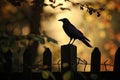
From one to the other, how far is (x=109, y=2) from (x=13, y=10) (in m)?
2.23

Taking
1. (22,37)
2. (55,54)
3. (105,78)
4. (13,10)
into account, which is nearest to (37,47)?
(55,54)

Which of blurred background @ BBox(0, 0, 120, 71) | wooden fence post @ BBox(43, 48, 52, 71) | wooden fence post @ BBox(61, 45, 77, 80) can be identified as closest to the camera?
wooden fence post @ BBox(61, 45, 77, 80)

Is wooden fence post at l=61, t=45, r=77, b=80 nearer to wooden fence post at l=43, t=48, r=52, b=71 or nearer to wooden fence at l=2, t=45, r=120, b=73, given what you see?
wooden fence at l=2, t=45, r=120, b=73

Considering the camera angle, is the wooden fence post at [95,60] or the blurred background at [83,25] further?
the blurred background at [83,25]

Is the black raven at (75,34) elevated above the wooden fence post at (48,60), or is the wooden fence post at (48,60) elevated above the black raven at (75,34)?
the black raven at (75,34)

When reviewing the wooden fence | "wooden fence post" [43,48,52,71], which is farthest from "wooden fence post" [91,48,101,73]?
"wooden fence post" [43,48,52,71]

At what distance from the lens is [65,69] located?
11.7 ft

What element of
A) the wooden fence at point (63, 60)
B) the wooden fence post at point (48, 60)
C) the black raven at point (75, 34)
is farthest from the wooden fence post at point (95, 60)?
the wooden fence post at point (48, 60)

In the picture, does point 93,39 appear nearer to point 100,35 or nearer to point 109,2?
point 100,35

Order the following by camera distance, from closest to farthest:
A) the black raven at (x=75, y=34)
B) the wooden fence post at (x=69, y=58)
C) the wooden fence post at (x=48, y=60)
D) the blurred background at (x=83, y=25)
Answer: the wooden fence post at (x=69, y=58) → the wooden fence post at (x=48, y=60) → the black raven at (x=75, y=34) → the blurred background at (x=83, y=25)

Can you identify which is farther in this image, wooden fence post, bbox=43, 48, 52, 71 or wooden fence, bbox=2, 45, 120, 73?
wooden fence post, bbox=43, 48, 52, 71

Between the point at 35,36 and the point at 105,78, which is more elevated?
the point at 35,36

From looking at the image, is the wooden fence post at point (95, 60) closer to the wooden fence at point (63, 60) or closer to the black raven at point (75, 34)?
the wooden fence at point (63, 60)

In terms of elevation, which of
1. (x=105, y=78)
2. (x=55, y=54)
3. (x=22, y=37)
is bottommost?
(x=55, y=54)
